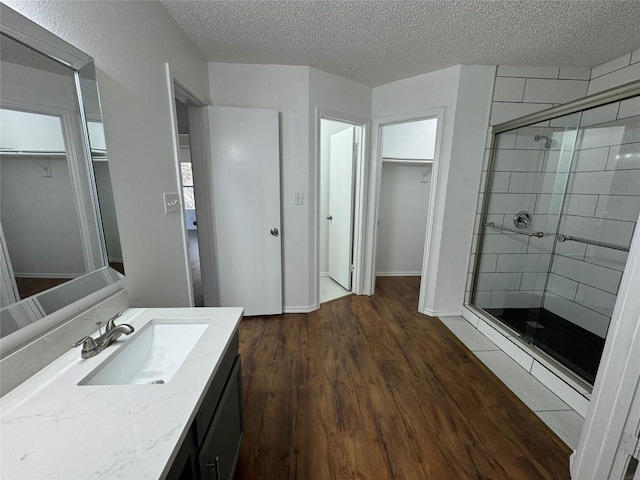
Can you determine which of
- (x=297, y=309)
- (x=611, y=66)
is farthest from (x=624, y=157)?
(x=297, y=309)

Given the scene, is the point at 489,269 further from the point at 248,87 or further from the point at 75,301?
the point at 75,301

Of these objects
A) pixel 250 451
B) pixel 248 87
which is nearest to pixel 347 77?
pixel 248 87

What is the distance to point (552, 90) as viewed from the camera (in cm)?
226

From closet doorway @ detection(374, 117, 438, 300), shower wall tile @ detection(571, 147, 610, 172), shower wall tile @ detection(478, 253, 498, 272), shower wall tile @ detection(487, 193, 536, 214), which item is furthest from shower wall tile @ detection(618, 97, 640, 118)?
closet doorway @ detection(374, 117, 438, 300)

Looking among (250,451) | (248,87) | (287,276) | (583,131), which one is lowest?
(250,451)

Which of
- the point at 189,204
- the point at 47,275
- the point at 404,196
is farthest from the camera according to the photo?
the point at 189,204

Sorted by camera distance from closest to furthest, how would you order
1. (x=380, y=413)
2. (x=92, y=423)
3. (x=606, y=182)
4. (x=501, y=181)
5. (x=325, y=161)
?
(x=92, y=423), (x=380, y=413), (x=606, y=182), (x=501, y=181), (x=325, y=161)

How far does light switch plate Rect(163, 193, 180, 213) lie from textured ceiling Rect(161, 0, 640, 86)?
110 centimetres

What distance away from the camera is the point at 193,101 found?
78.0 inches

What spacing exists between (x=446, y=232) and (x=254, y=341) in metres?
2.06

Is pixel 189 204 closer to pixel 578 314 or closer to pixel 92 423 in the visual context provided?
pixel 92 423

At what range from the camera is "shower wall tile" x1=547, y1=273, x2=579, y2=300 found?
2365 millimetres

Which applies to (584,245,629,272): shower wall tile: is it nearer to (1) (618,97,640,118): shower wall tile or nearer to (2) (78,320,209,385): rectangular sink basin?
(1) (618,97,640,118): shower wall tile

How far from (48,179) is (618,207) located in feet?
11.7
